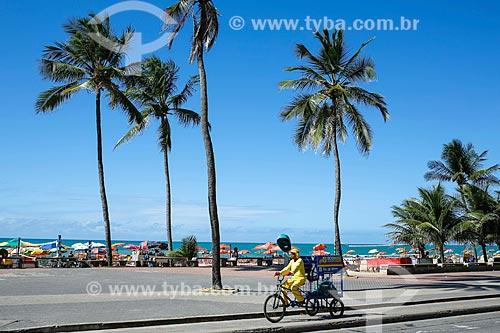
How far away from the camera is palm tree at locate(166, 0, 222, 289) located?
1811cm

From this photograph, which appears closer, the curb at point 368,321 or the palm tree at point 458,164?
the curb at point 368,321

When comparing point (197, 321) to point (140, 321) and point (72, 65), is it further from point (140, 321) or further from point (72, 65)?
point (72, 65)

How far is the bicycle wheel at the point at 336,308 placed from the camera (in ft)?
41.5

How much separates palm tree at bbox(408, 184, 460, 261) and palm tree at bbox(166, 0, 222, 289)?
59.5ft

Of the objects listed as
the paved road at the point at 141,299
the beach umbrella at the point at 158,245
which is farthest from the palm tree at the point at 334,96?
the beach umbrella at the point at 158,245

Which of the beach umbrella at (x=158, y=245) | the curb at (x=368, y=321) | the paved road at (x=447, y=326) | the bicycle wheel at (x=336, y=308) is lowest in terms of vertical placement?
the paved road at (x=447, y=326)

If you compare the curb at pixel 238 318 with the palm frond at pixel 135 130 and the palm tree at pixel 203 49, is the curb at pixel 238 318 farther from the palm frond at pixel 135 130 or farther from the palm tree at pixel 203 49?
the palm frond at pixel 135 130

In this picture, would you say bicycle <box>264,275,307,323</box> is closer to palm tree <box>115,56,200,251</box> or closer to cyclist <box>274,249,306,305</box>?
cyclist <box>274,249,306,305</box>

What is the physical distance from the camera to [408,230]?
34.0m

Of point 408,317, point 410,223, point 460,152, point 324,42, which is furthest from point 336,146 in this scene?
point 460,152

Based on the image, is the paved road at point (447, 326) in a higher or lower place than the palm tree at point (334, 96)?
lower

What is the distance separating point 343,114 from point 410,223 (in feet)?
36.2

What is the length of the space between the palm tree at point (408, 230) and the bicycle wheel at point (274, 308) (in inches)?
894

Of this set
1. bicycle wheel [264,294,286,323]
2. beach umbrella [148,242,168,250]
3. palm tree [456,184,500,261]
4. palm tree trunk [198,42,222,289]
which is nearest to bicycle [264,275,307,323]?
bicycle wheel [264,294,286,323]
